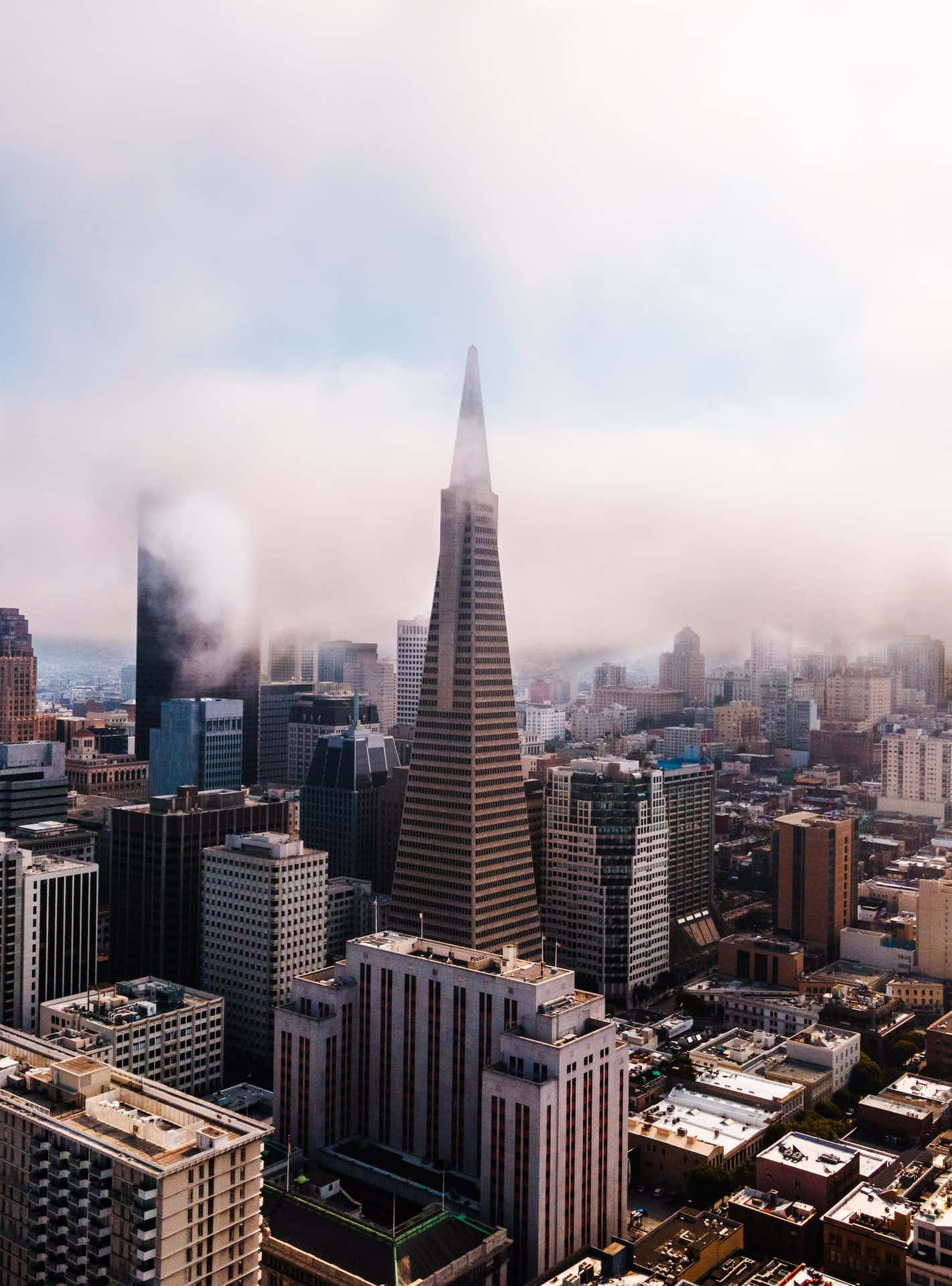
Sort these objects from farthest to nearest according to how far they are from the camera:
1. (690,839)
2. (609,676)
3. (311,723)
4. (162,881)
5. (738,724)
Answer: (609,676) → (738,724) → (311,723) → (690,839) → (162,881)

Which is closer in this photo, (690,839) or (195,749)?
(690,839)

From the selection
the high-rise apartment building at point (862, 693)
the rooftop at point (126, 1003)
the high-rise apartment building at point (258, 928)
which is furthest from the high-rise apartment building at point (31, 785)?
the high-rise apartment building at point (862, 693)

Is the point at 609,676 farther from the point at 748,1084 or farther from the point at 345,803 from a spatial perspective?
the point at 748,1084

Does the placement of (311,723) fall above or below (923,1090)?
above

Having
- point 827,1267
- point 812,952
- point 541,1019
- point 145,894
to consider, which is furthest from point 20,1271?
point 812,952

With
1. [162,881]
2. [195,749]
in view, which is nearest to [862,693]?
[195,749]

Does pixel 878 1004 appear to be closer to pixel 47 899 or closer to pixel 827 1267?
pixel 827 1267

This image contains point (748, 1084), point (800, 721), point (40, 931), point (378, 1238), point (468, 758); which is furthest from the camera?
point (800, 721)

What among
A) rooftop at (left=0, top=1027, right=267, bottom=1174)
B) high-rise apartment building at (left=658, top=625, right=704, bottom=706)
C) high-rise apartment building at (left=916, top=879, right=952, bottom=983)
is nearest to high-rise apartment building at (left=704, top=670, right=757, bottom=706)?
high-rise apartment building at (left=658, top=625, right=704, bottom=706)
